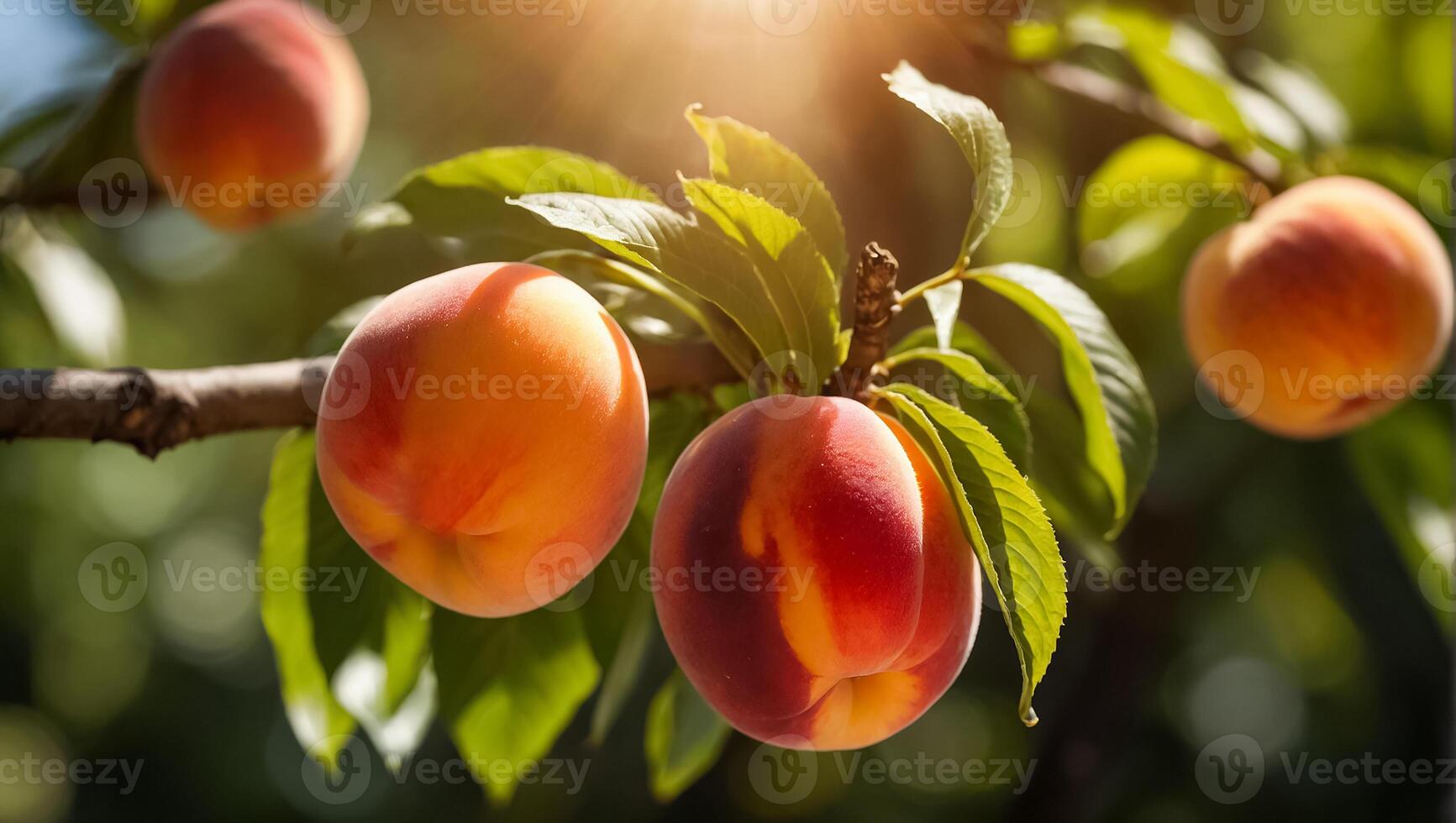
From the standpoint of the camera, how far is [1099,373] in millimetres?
854

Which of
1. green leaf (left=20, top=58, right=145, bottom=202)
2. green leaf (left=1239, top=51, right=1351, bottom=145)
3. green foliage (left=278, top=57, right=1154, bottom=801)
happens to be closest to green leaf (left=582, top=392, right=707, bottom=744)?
green foliage (left=278, top=57, right=1154, bottom=801)

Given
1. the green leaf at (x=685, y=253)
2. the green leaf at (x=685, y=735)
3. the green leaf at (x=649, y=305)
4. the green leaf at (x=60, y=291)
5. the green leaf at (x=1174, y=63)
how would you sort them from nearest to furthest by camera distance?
1. the green leaf at (x=685, y=253)
2. the green leaf at (x=649, y=305)
3. the green leaf at (x=685, y=735)
4. the green leaf at (x=1174, y=63)
5. the green leaf at (x=60, y=291)

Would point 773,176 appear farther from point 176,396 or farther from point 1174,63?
point 1174,63

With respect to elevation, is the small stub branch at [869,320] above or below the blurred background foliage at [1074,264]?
above

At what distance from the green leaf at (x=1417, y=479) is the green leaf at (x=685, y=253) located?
3.62 feet

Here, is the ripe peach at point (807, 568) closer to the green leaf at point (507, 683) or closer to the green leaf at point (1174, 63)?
the green leaf at point (507, 683)

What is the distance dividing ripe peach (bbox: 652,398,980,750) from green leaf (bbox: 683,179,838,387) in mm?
74

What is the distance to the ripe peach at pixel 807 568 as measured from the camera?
0.65 m

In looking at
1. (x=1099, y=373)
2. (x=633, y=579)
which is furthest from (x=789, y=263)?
(x=633, y=579)

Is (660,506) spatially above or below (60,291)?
above

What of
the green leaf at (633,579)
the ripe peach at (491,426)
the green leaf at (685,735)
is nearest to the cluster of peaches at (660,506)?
the ripe peach at (491,426)

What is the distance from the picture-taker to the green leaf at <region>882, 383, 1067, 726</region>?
2.06 feet

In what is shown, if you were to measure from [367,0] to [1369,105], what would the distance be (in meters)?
1.91

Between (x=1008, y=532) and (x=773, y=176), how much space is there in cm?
36
